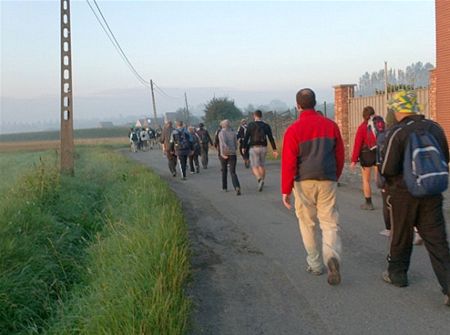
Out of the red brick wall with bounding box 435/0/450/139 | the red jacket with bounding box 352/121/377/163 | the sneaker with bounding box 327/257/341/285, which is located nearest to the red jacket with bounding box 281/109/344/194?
the sneaker with bounding box 327/257/341/285

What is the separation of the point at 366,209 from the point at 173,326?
20.2ft

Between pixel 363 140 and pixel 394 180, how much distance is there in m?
3.73

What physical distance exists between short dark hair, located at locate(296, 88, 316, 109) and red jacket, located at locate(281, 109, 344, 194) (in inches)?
4.1

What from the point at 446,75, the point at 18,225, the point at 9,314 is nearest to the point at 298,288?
the point at 9,314

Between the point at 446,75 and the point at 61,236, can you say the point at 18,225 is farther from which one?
the point at 446,75

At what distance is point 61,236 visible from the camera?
27.6 ft

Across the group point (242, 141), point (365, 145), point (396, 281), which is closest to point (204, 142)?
point (242, 141)

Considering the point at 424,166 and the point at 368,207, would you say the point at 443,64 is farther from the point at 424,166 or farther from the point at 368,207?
the point at 424,166

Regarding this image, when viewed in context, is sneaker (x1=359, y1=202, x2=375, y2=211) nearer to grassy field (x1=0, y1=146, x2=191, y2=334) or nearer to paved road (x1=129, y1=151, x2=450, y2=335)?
paved road (x1=129, y1=151, x2=450, y2=335)

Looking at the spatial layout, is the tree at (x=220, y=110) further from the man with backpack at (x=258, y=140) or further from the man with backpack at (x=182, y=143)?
the man with backpack at (x=258, y=140)

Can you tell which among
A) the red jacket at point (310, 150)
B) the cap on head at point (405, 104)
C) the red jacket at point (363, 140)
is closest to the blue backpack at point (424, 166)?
the cap on head at point (405, 104)

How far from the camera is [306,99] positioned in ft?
17.8

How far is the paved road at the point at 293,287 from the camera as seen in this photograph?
4.39 m

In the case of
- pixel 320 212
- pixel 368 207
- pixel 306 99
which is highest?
pixel 306 99
